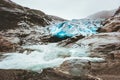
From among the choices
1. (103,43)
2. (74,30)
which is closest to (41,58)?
(103,43)

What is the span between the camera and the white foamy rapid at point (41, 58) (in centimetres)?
802

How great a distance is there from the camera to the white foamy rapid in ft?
26.3

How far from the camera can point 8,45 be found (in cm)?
1055

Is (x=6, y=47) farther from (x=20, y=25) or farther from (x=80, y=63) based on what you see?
(x=20, y=25)

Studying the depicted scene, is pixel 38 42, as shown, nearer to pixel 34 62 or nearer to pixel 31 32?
pixel 31 32

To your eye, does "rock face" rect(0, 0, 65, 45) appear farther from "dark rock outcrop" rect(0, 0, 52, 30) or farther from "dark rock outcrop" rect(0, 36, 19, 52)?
"dark rock outcrop" rect(0, 36, 19, 52)

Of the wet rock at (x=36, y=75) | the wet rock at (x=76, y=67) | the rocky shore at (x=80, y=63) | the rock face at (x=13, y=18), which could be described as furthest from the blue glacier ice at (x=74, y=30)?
the wet rock at (x=36, y=75)

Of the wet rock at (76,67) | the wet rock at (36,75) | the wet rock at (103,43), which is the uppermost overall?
the wet rock at (103,43)

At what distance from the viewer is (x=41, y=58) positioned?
9156mm

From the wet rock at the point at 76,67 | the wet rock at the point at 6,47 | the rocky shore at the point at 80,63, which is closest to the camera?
the rocky shore at the point at 80,63

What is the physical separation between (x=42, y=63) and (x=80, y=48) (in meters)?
2.29

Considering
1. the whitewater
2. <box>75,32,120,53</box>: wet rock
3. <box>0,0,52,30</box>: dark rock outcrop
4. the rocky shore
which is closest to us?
the rocky shore

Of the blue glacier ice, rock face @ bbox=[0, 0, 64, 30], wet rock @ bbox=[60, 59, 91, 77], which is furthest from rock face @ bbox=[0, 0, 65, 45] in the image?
wet rock @ bbox=[60, 59, 91, 77]

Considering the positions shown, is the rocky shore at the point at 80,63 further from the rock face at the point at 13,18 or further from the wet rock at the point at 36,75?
the rock face at the point at 13,18
